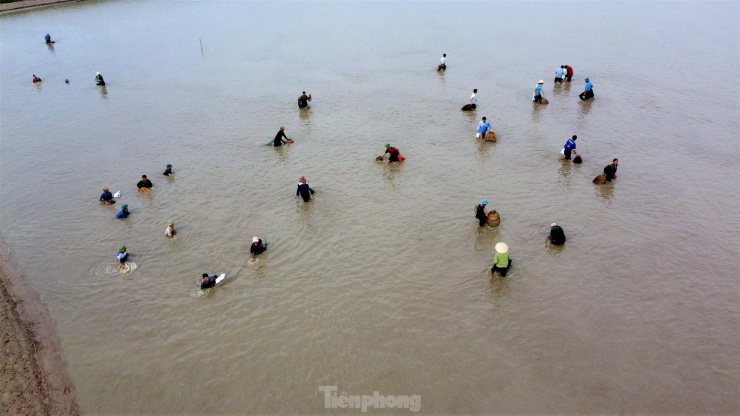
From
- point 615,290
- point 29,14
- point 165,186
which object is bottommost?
point 615,290

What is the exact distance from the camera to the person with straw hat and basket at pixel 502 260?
534 inches

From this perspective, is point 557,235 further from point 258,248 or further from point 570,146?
point 258,248

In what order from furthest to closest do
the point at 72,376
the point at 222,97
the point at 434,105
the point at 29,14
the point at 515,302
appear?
the point at 29,14
the point at 222,97
the point at 434,105
the point at 515,302
the point at 72,376

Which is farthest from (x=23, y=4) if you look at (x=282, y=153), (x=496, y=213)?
(x=496, y=213)

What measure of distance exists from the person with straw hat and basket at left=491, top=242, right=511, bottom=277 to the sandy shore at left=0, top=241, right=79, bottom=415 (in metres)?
11.8

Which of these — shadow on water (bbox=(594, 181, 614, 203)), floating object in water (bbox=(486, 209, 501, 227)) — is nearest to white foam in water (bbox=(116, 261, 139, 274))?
floating object in water (bbox=(486, 209, 501, 227))

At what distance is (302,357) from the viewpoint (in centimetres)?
1201

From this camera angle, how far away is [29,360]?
1202 centimetres

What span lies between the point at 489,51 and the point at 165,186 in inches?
1165

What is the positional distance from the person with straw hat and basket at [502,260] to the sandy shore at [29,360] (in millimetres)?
11787

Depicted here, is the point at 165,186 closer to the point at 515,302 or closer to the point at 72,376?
the point at 72,376

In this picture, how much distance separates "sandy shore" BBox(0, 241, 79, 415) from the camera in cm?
1095

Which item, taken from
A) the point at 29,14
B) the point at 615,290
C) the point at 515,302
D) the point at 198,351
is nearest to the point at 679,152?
the point at 615,290

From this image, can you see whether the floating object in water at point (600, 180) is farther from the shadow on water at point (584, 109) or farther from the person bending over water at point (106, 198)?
the person bending over water at point (106, 198)
